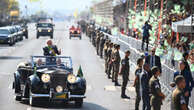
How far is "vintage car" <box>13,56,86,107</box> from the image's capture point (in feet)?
58.4

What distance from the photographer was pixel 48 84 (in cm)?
1788

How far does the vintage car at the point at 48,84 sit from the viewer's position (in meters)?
17.8

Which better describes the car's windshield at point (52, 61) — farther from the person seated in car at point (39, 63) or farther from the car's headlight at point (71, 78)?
the car's headlight at point (71, 78)

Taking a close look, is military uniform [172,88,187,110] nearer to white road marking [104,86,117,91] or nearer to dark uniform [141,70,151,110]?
dark uniform [141,70,151,110]

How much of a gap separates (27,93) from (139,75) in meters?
4.19

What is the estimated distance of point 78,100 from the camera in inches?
719

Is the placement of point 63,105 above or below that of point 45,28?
above

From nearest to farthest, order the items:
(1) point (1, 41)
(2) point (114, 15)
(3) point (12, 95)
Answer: (3) point (12, 95)
(1) point (1, 41)
(2) point (114, 15)

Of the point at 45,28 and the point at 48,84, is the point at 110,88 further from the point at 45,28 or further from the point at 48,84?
the point at 45,28

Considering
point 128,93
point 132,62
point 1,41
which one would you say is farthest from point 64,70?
point 1,41

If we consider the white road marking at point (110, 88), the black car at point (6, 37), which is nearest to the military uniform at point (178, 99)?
the white road marking at point (110, 88)

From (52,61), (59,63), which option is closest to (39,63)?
(52,61)

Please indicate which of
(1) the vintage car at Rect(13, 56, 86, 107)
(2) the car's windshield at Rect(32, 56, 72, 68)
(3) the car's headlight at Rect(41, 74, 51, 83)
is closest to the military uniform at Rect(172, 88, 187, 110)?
(1) the vintage car at Rect(13, 56, 86, 107)

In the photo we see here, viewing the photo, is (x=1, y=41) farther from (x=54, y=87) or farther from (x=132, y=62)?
(x=54, y=87)
